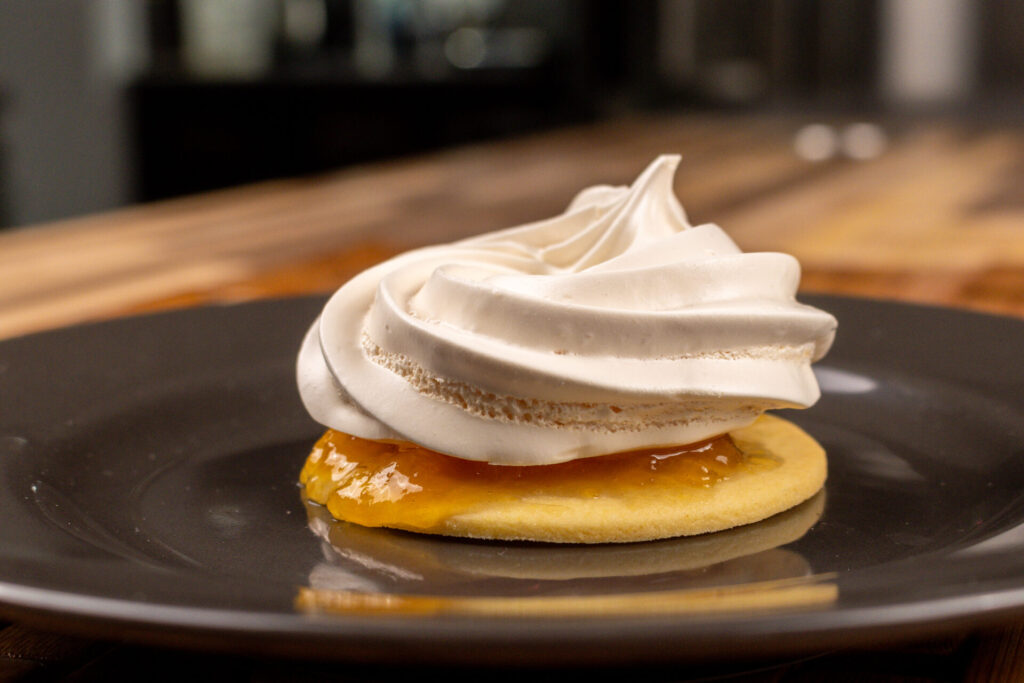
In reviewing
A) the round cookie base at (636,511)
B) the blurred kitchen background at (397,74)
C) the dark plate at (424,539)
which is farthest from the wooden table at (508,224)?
the blurred kitchen background at (397,74)

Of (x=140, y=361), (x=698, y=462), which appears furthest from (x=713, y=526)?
(x=140, y=361)

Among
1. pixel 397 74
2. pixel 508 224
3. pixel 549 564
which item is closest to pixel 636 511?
pixel 549 564

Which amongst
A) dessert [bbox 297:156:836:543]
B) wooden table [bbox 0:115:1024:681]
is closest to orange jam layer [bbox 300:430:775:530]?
dessert [bbox 297:156:836:543]

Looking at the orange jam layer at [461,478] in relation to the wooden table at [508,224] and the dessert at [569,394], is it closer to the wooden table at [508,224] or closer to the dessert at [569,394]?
the dessert at [569,394]

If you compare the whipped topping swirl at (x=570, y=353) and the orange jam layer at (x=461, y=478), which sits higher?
the whipped topping swirl at (x=570, y=353)

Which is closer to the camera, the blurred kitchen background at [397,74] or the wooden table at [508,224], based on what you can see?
the wooden table at [508,224]

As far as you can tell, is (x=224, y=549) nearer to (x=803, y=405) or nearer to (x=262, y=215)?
(x=803, y=405)
